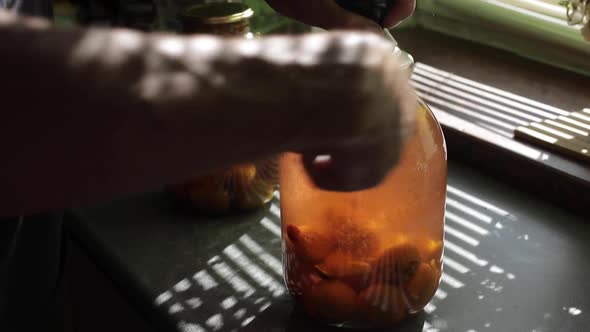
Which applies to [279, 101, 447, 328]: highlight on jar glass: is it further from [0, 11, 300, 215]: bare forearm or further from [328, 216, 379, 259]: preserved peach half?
[0, 11, 300, 215]: bare forearm

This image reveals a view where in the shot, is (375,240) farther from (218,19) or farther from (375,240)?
(218,19)

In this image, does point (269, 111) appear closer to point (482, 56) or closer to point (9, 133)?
point (9, 133)

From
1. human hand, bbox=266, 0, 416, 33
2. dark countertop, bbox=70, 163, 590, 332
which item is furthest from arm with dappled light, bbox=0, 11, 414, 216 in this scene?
dark countertop, bbox=70, 163, 590, 332

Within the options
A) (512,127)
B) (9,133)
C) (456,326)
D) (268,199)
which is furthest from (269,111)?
(512,127)

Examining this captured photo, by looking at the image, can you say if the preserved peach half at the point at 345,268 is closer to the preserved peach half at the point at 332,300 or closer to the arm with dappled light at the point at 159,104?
the preserved peach half at the point at 332,300

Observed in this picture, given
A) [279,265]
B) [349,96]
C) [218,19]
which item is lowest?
[279,265]

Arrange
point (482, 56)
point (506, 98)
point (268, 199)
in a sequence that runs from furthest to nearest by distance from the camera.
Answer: point (482, 56) → point (506, 98) → point (268, 199)

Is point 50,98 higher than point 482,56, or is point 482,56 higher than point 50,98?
point 50,98

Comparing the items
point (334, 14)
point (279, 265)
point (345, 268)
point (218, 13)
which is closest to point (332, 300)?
point (345, 268)
